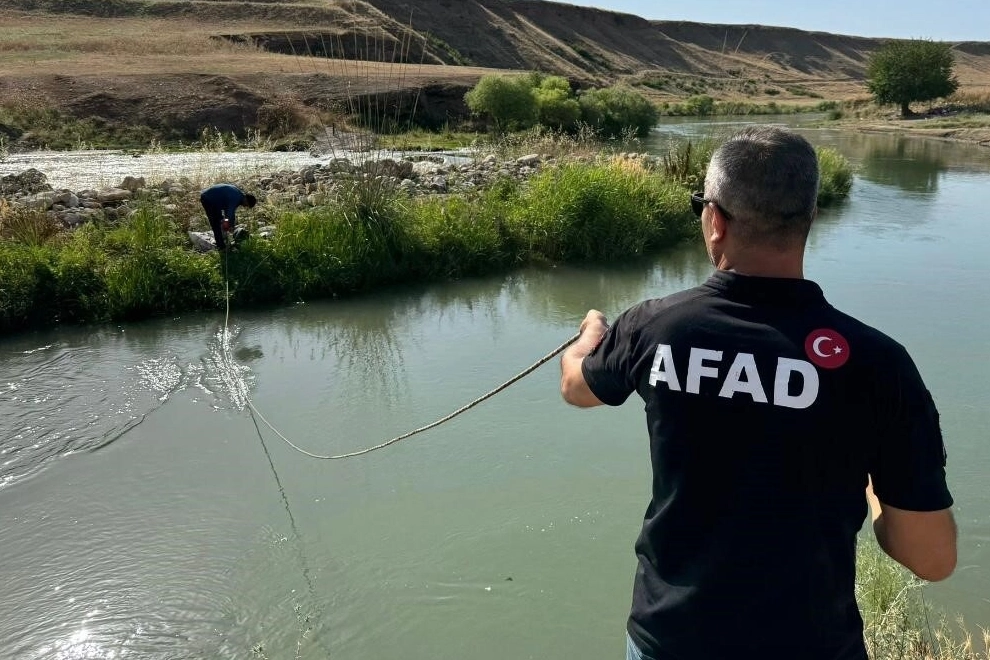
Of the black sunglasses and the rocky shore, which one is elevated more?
the black sunglasses

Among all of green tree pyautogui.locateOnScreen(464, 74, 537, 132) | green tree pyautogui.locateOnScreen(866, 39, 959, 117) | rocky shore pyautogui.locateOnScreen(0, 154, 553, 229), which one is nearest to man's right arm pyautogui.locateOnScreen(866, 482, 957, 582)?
rocky shore pyautogui.locateOnScreen(0, 154, 553, 229)

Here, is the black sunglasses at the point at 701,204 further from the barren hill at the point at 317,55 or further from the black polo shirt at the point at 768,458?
the barren hill at the point at 317,55

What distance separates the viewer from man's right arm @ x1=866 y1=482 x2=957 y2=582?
1459 mm

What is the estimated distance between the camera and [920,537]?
4.85 ft

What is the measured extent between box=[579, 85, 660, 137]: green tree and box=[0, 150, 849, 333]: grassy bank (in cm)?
1768

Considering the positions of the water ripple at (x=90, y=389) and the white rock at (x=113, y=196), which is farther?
the white rock at (x=113, y=196)

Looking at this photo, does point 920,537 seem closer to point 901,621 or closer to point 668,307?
point 668,307

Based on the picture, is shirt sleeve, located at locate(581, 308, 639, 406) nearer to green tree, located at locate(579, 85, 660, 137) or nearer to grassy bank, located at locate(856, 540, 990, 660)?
grassy bank, located at locate(856, 540, 990, 660)

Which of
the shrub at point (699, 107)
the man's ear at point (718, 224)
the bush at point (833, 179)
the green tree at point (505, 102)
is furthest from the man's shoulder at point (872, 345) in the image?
the shrub at point (699, 107)

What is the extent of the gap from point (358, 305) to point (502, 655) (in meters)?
5.99

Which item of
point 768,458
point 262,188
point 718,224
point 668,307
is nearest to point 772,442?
point 768,458

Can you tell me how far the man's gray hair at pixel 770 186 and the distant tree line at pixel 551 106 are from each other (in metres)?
25.0

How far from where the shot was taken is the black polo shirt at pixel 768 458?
4.58 ft

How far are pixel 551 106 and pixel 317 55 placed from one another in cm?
Result: 1467
